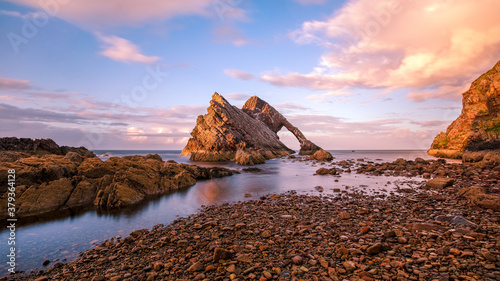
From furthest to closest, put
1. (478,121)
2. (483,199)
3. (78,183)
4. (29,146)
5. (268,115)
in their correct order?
(268,115)
(478,121)
(29,146)
(78,183)
(483,199)

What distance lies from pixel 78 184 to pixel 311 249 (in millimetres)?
17062

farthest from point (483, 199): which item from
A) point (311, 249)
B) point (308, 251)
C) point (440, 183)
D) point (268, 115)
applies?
point (268, 115)

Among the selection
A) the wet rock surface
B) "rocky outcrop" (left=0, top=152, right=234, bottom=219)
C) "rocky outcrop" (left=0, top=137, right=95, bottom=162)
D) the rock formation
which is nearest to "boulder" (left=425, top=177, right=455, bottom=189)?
the wet rock surface

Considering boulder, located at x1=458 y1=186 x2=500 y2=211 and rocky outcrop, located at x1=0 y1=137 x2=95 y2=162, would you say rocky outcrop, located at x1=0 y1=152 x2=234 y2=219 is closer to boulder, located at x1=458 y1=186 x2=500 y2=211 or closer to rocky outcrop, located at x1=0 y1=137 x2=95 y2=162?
rocky outcrop, located at x1=0 y1=137 x2=95 y2=162

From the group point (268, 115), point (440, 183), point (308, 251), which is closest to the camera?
point (308, 251)

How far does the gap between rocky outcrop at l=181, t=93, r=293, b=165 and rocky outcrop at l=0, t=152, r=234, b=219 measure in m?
45.6

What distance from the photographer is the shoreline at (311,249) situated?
17.3 feet

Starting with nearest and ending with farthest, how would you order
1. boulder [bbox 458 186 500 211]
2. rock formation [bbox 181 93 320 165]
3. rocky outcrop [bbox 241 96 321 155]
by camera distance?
boulder [bbox 458 186 500 211] < rock formation [bbox 181 93 320 165] < rocky outcrop [bbox 241 96 321 155]

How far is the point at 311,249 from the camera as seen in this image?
6574mm

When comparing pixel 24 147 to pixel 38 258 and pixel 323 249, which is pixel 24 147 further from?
pixel 323 249

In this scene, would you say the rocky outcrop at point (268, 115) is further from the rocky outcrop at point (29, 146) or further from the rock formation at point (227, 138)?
the rocky outcrop at point (29, 146)

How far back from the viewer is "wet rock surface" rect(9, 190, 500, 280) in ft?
→ 17.2

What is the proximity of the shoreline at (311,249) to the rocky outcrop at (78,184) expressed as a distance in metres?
7.58

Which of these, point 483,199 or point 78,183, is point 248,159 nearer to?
point 78,183
